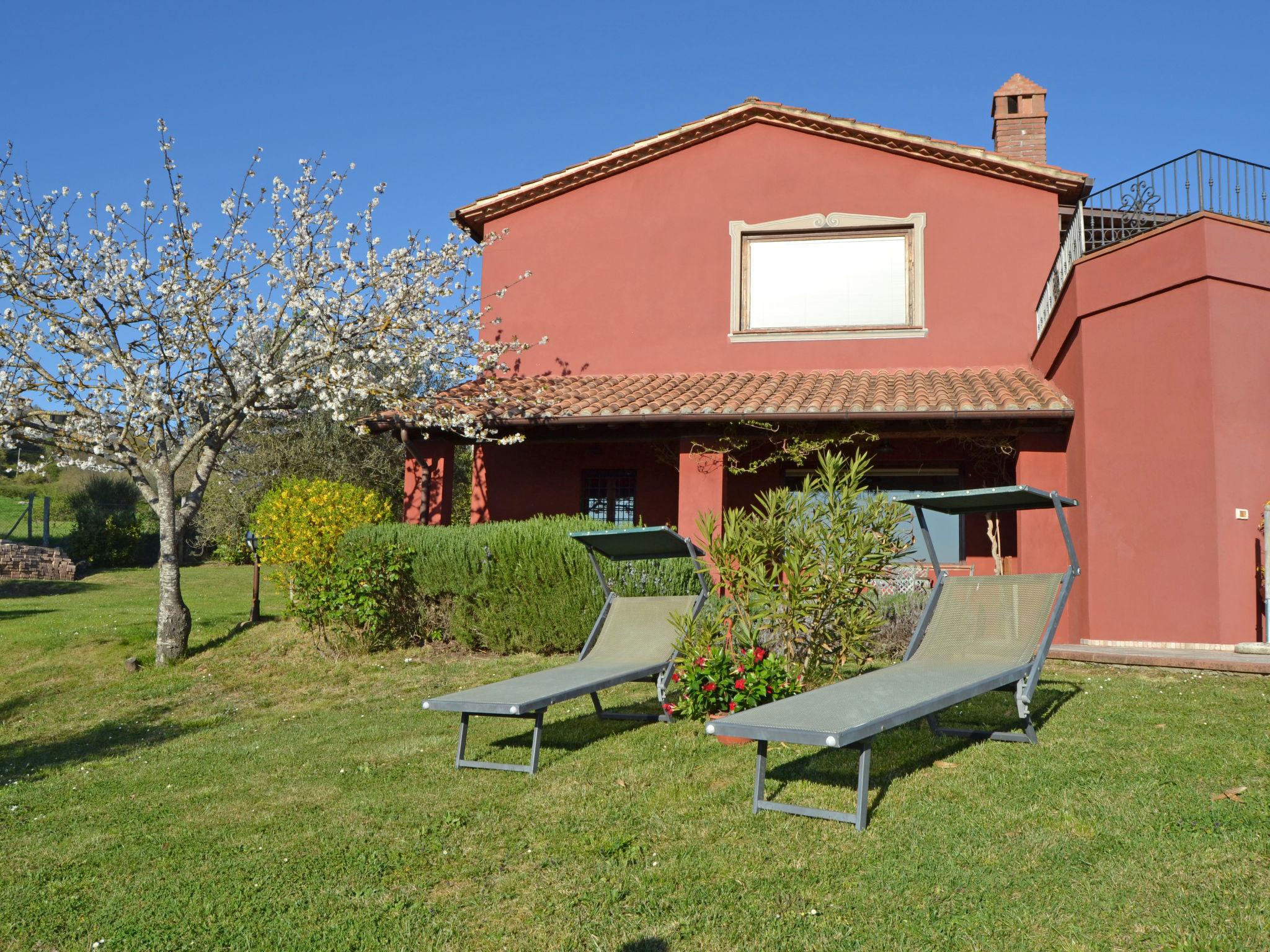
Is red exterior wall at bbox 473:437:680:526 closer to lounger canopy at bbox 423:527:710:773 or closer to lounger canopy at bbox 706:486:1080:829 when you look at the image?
lounger canopy at bbox 423:527:710:773

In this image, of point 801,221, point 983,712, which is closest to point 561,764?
point 983,712

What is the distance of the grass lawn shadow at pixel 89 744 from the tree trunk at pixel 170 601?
2.70m

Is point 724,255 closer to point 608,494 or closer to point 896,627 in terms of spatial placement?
point 608,494

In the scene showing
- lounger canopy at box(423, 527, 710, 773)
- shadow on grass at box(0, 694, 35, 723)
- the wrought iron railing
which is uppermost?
the wrought iron railing

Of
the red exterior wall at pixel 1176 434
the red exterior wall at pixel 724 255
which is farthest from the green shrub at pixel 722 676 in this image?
the red exterior wall at pixel 724 255

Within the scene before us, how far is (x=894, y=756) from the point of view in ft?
17.7

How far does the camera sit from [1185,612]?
962 cm

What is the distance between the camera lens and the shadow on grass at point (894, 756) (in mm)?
4977

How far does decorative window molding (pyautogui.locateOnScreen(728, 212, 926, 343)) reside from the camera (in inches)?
556

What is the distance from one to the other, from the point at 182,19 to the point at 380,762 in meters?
9.63

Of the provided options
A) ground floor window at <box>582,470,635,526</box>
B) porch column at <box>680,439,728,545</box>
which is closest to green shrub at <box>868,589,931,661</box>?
porch column at <box>680,439,728,545</box>

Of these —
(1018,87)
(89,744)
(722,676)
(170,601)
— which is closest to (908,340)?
(1018,87)

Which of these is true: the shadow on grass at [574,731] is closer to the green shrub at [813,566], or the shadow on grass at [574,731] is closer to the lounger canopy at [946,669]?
the green shrub at [813,566]

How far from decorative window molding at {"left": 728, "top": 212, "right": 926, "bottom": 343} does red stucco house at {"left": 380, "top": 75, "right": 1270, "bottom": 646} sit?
4 cm
